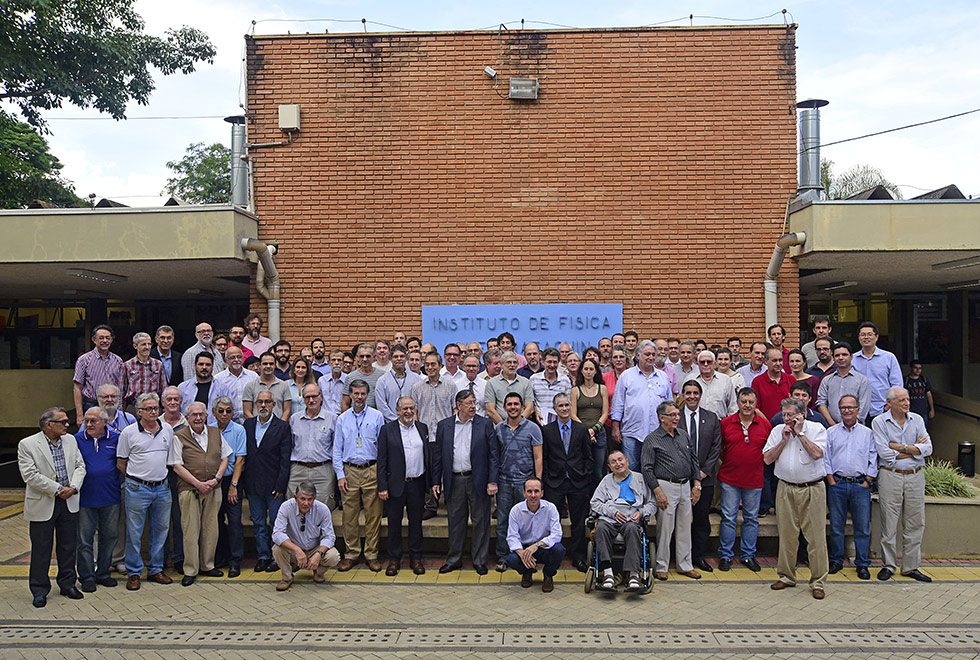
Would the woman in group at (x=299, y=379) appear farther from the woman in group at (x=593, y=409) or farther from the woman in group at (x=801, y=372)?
the woman in group at (x=801, y=372)

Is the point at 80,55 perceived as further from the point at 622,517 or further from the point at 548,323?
the point at 622,517

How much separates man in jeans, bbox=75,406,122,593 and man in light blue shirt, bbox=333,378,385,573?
208cm

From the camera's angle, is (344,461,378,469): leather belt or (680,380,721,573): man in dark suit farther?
(344,461,378,469): leather belt

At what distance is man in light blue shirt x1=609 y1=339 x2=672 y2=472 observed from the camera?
7.38 m

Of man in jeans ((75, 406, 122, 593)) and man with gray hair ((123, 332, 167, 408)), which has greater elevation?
man with gray hair ((123, 332, 167, 408))

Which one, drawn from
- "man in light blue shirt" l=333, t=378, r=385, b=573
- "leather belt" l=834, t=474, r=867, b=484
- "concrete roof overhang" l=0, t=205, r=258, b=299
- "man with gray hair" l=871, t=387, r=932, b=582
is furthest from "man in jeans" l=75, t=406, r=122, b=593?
"man with gray hair" l=871, t=387, r=932, b=582

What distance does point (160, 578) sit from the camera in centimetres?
708

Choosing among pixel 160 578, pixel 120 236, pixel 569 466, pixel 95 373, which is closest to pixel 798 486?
pixel 569 466

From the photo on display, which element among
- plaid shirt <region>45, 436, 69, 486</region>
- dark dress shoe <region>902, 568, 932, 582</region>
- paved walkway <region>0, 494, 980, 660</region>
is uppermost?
plaid shirt <region>45, 436, 69, 486</region>

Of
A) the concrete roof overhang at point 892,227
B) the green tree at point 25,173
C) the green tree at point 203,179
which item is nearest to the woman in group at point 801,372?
the concrete roof overhang at point 892,227

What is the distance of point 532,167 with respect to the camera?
35.7 feet

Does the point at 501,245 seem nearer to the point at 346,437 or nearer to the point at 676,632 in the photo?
the point at 346,437

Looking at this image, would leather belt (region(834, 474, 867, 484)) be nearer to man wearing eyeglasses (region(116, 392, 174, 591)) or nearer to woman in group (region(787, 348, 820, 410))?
woman in group (region(787, 348, 820, 410))

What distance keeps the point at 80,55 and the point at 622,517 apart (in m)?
19.9
